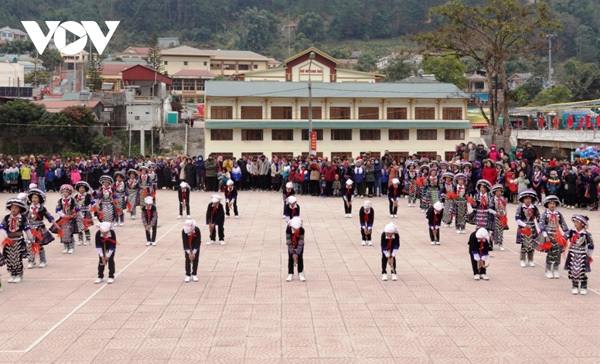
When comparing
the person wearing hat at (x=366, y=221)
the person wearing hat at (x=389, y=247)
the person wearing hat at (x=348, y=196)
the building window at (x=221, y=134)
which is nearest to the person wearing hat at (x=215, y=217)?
the person wearing hat at (x=366, y=221)

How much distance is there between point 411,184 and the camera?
87.2 ft

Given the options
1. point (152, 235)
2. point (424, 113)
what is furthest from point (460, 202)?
point (424, 113)

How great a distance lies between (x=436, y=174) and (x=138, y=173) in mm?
9422

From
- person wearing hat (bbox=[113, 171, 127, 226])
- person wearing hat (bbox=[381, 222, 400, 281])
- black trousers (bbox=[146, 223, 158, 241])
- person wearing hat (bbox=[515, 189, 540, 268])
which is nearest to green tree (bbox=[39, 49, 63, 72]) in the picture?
person wearing hat (bbox=[113, 171, 127, 226])

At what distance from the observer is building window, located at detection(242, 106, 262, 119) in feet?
164

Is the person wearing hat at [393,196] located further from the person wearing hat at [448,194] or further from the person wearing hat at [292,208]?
the person wearing hat at [292,208]

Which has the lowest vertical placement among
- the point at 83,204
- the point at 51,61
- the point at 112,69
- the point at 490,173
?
the point at 83,204

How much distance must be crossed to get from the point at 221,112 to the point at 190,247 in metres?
36.8

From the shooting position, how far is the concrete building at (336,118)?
163 ft

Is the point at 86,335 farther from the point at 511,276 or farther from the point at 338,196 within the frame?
the point at 338,196

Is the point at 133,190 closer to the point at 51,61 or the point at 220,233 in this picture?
the point at 220,233

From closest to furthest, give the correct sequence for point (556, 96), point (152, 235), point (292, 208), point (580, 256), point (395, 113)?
1. point (580, 256)
2. point (292, 208)
3. point (152, 235)
4. point (395, 113)
5. point (556, 96)

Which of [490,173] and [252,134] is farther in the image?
[252,134]

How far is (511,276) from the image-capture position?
14000 mm
